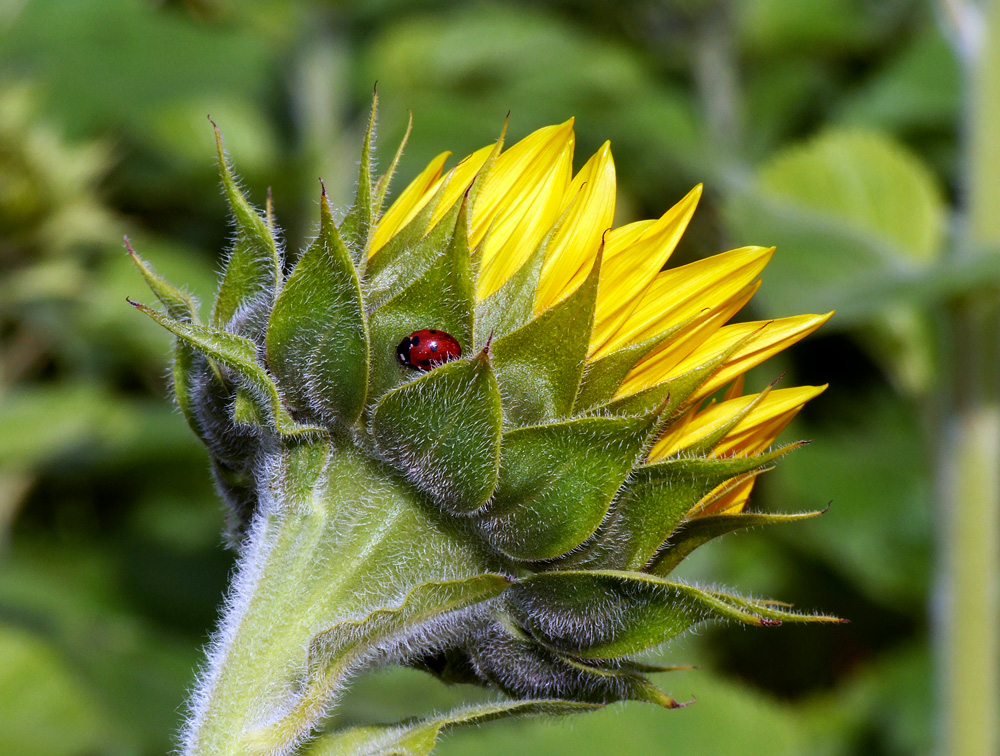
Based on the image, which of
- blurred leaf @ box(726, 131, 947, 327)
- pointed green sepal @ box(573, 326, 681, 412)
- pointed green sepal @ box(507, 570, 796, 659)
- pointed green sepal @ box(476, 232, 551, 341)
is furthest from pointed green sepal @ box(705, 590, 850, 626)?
blurred leaf @ box(726, 131, 947, 327)

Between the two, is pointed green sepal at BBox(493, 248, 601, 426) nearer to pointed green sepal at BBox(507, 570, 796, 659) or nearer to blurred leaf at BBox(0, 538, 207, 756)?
pointed green sepal at BBox(507, 570, 796, 659)

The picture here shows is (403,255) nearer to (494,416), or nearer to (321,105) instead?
(494,416)

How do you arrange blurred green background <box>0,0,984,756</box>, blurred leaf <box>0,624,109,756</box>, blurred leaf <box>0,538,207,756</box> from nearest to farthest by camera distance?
blurred green background <box>0,0,984,756</box> → blurred leaf <box>0,624,109,756</box> → blurred leaf <box>0,538,207,756</box>

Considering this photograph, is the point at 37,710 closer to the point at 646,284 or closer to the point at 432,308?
the point at 432,308

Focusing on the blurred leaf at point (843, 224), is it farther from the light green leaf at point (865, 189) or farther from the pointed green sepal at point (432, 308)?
the pointed green sepal at point (432, 308)

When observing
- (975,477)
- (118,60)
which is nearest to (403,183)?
(118,60)

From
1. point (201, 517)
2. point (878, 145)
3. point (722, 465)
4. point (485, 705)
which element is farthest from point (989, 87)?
point (201, 517)
